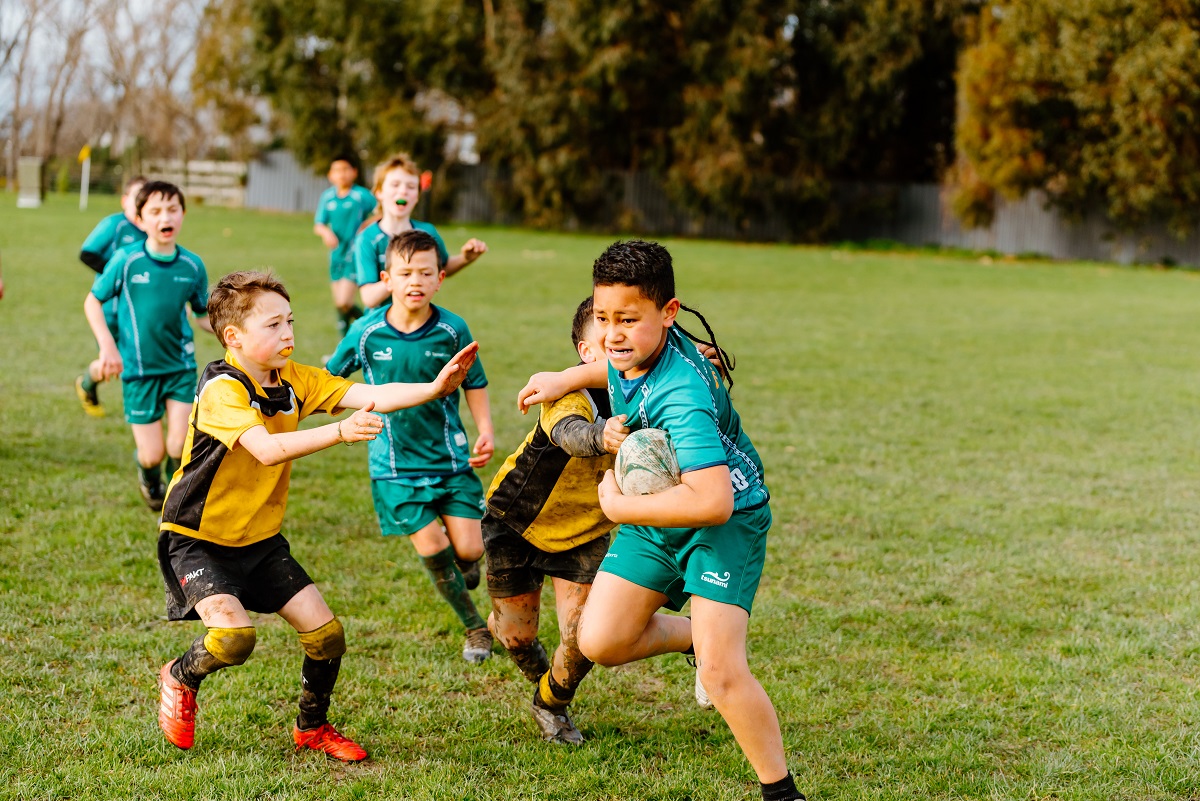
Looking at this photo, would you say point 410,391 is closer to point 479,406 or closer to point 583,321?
point 583,321

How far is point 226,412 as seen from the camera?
3.80 meters

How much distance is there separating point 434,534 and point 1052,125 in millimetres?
30560

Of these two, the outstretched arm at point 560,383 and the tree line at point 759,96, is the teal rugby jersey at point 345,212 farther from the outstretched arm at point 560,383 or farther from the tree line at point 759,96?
the tree line at point 759,96

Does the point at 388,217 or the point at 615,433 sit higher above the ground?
the point at 388,217

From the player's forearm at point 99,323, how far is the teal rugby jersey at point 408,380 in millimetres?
1897

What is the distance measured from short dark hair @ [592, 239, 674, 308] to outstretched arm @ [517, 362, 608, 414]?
0.44m

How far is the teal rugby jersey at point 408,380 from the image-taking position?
16.6ft

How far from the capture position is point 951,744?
424 cm

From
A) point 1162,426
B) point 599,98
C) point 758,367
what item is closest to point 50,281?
point 758,367

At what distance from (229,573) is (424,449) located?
1270 mm

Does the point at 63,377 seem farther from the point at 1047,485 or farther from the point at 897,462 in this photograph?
the point at 1047,485

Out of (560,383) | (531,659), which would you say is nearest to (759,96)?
(531,659)

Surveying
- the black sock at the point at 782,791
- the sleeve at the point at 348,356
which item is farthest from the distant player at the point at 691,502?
the sleeve at the point at 348,356

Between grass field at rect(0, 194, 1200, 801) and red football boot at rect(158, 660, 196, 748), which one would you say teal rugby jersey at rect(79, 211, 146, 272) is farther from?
red football boot at rect(158, 660, 196, 748)
